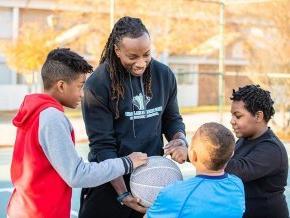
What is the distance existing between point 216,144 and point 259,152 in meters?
0.73

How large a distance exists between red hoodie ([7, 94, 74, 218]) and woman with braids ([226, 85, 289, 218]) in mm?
1069

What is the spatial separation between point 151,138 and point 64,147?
64 centimetres

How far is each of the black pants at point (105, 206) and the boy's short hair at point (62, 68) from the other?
0.69 m

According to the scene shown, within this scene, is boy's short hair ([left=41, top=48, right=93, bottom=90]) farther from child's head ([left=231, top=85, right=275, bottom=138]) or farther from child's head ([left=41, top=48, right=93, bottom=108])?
child's head ([left=231, top=85, right=275, bottom=138])

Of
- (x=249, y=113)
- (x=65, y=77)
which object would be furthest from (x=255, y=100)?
(x=65, y=77)

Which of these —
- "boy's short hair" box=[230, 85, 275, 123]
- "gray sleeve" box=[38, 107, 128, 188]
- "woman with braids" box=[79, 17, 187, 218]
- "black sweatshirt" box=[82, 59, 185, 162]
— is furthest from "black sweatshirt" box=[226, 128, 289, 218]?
"gray sleeve" box=[38, 107, 128, 188]

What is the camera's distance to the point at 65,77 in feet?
9.76

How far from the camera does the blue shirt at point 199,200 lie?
273 centimetres

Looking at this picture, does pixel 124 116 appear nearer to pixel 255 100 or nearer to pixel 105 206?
pixel 105 206

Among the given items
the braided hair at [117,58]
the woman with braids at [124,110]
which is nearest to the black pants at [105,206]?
the woman with braids at [124,110]

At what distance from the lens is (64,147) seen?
2832 mm

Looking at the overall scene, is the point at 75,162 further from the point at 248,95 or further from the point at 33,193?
the point at 248,95

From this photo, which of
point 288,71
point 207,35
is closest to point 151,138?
point 288,71

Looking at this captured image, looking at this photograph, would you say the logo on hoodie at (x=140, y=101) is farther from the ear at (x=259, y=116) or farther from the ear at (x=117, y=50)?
the ear at (x=259, y=116)
